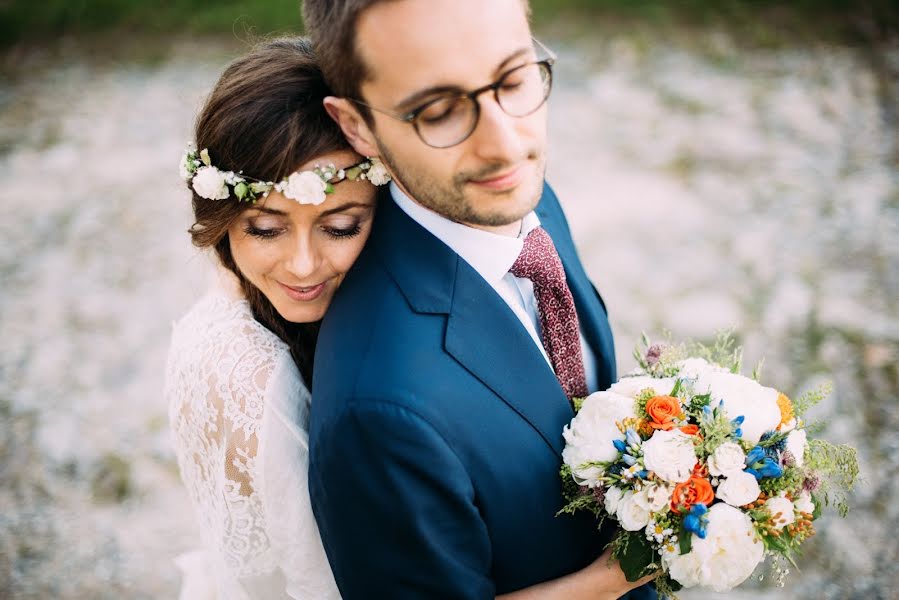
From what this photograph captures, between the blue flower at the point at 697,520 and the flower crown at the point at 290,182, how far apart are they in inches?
49.5

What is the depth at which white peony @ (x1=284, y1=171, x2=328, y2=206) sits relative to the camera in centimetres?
224

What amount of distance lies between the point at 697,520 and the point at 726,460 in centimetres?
17

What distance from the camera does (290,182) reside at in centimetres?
227

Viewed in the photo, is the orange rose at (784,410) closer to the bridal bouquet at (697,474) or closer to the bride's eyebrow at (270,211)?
the bridal bouquet at (697,474)

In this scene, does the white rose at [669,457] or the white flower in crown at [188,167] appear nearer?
the white rose at [669,457]

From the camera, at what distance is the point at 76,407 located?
5.06 meters

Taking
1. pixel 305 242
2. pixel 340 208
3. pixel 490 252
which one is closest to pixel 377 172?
pixel 340 208

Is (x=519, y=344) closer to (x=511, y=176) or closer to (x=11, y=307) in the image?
(x=511, y=176)

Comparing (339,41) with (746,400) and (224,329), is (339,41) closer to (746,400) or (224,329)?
(224,329)

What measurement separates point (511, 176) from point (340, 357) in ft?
2.12

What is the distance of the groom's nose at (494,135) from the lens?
75.2 inches

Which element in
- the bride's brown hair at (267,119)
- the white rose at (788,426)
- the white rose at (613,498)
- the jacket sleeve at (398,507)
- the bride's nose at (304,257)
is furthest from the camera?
the bride's nose at (304,257)

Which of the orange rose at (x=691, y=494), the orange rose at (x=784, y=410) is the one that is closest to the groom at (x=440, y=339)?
the orange rose at (x=691, y=494)

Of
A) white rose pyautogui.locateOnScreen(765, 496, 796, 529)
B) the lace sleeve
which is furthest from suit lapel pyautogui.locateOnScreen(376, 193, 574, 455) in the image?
the lace sleeve
